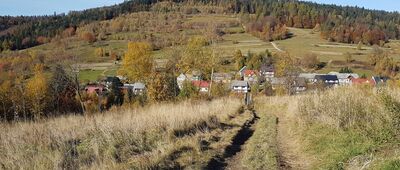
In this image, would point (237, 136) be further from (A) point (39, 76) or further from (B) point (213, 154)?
(A) point (39, 76)

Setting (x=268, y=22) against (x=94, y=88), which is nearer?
(x=94, y=88)

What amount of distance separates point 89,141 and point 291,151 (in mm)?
5168

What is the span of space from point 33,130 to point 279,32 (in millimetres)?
127743

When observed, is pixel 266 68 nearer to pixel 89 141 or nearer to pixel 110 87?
pixel 110 87

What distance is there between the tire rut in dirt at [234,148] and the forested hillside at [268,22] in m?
117

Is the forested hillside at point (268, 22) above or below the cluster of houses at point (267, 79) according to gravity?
above

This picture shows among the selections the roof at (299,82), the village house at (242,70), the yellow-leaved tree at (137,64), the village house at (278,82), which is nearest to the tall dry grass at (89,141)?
the yellow-leaved tree at (137,64)

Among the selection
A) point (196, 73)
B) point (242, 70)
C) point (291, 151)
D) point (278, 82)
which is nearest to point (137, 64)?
point (196, 73)

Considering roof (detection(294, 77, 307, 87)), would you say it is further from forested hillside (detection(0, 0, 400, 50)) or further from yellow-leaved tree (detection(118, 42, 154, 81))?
forested hillside (detection(0, 0, 400, 50))

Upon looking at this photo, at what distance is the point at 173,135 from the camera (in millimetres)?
10672

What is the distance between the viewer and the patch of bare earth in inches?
364

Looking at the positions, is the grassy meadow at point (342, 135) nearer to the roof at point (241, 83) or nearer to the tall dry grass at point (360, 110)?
the tall dry grass at point (360, 110)

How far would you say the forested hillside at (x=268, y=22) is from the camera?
130 m

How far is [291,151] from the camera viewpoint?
10922 millimetres
